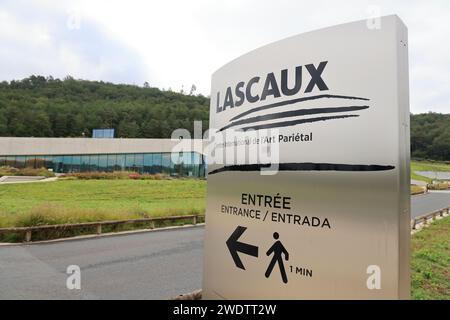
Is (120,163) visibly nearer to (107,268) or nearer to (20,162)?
(20,162)

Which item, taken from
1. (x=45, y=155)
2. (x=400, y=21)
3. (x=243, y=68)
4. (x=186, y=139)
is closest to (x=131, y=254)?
(x=243, y=68)

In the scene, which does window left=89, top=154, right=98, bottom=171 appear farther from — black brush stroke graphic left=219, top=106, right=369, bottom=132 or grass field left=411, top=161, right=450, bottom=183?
grass field left=411, top=161, right=450, bottom=183

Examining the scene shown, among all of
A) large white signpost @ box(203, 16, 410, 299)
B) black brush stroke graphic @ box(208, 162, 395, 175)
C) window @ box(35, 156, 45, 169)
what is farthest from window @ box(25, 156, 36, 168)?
black brush stroke graphic @ box(208, 162, 395, 175)

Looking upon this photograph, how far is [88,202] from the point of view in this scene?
20.4 meters

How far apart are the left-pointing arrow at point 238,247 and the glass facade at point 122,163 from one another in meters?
44.4

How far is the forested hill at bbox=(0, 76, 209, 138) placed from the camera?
6562 cm

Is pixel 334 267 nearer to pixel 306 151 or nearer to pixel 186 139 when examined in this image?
pixel 306 151

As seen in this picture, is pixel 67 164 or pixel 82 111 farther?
pixel 82 111

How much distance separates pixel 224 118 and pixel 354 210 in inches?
66.5

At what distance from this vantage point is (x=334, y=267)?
2.30 m

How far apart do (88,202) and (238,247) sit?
19.5 meters

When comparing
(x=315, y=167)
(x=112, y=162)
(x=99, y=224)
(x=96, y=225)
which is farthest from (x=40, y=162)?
(x=315, y=167)

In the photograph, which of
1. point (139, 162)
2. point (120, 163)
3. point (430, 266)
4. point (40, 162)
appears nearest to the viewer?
point (430, 266)

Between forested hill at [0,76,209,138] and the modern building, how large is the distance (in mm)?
18964
